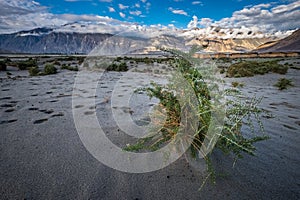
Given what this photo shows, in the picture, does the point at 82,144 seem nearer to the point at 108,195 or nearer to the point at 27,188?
the point at 27,188

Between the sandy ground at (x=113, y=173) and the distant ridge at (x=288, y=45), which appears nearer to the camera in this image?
the sandy ground at (x=113, y=173)

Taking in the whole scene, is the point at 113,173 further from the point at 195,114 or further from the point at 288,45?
the point at 288,45

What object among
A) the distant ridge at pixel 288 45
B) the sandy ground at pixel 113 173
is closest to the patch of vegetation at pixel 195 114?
the sandy ground at pixel 113 173

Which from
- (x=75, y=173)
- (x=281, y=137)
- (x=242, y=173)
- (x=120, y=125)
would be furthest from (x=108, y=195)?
(x=281, y=137)

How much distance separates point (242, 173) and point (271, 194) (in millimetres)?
271

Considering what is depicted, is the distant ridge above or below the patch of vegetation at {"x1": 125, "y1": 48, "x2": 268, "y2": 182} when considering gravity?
above

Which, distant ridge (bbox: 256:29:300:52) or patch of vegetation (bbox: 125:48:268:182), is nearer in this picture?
patch of vegetation (bbox: 125:48:268:182)

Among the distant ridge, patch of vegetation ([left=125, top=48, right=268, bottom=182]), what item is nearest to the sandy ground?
patch of vegetation ([left=125, top=48, right=268, bottom=182])

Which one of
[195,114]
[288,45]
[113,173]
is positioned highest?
[288,45]

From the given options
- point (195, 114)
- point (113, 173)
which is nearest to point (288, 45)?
point (195, 114)

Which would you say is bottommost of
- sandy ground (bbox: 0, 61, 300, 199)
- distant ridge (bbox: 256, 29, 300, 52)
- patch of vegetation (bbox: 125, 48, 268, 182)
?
sandy ground (bbox: 0, 61, 300, 199)

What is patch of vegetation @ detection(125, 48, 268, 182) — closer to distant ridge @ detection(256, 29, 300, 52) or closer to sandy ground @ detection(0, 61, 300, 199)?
sandy ground @ detection(0, 61, 300, 199)

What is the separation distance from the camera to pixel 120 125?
2877 mm

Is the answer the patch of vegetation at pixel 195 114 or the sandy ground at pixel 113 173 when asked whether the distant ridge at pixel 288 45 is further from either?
the patch of vegetation at pixel 195 114
